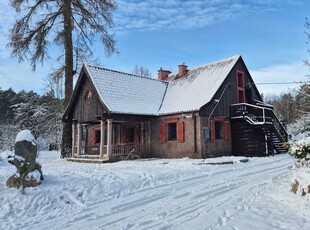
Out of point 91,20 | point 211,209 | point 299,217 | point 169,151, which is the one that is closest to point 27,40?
point 91,20

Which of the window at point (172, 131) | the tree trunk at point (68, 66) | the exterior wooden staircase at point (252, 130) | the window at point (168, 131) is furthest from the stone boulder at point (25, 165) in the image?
the exterior wooden staircase at point (252, 130)

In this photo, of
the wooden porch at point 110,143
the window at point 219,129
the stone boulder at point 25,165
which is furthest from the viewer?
the window at point 219,129

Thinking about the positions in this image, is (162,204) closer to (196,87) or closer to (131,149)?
(131,149)

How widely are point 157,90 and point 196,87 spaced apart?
3.26 meters

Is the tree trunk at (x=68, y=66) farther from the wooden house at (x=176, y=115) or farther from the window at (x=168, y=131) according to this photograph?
the window at (x=168, y=131)

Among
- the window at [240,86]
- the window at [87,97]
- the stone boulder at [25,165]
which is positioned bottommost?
the stone boulder at [25,165]

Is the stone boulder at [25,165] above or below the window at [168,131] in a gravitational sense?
below

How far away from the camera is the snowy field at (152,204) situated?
5.25m

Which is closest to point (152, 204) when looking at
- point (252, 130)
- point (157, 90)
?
point (252, 130)

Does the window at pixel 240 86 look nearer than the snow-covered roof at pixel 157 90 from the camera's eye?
No

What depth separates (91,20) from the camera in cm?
1962

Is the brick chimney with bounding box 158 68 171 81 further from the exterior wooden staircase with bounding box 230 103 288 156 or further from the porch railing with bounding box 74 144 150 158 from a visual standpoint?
the porch railing with bounding box 74 144 150 158

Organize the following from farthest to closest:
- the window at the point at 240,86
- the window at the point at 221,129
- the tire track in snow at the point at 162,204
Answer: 1. the window at the point at 240,86
2. the window at the point at 221,129
3. the tire track in snow at the point at 162,204

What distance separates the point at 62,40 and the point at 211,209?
18247mm
